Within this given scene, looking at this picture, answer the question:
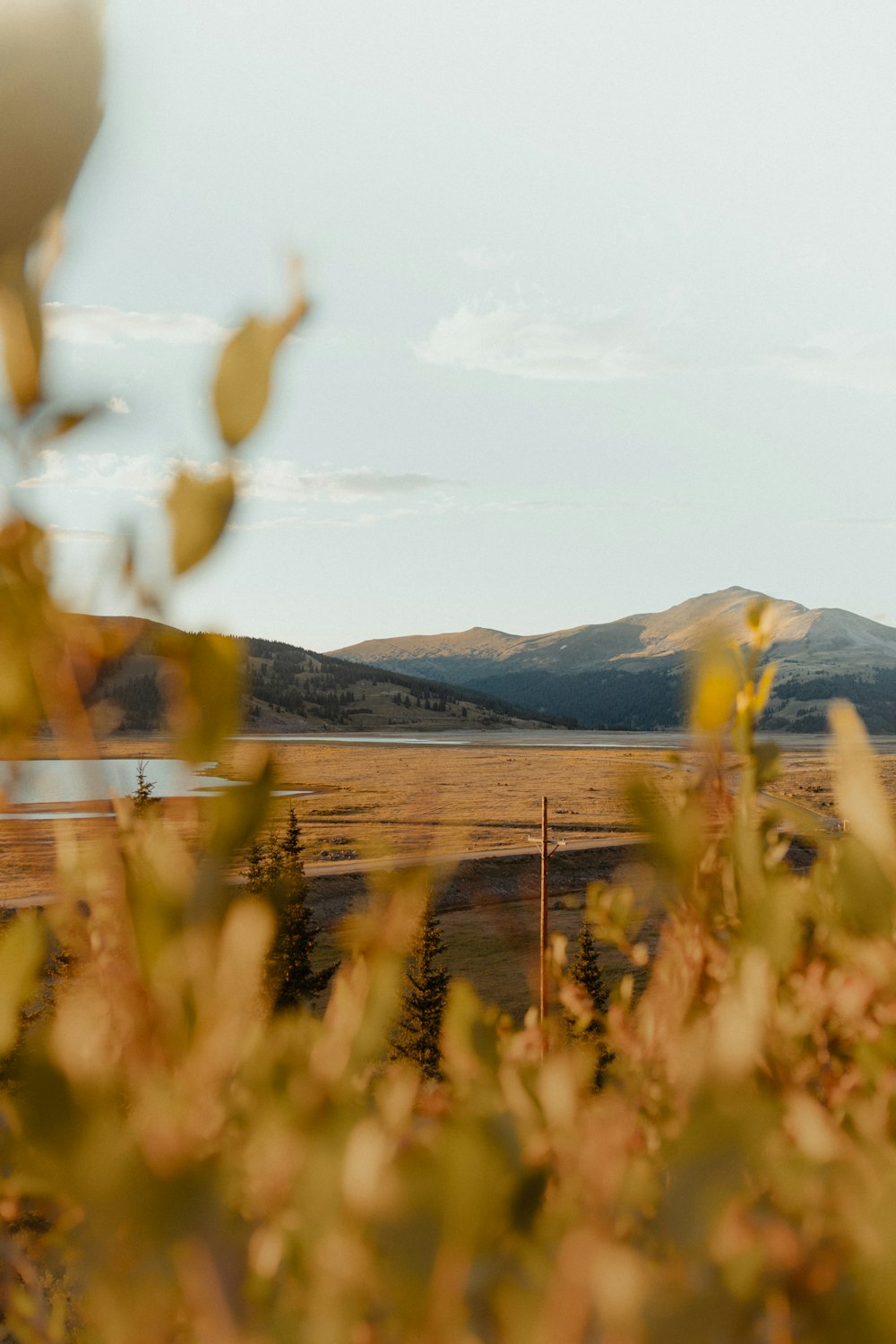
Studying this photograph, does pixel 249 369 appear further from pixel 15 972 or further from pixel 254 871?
pixel 254 871

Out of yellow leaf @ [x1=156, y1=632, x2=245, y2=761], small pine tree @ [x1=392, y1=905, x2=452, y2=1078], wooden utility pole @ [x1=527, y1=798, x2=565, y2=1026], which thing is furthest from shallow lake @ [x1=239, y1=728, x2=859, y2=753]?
yellow leaf @ [x1=156, y1=632, x2=245, y2=761]

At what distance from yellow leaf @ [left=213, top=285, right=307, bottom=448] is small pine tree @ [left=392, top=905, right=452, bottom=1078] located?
21737mm

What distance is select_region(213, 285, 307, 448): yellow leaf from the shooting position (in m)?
1.11

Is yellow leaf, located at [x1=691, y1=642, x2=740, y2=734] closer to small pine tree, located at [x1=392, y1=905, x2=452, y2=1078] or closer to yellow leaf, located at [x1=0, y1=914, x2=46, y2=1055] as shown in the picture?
yellow leaf, located at [x1=0, y1=914, x2=46, y2=1055]

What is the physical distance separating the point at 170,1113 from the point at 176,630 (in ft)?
1.74

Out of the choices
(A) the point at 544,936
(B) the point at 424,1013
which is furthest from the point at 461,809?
(A) the point at 544,936

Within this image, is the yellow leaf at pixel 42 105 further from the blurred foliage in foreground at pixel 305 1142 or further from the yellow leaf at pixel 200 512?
the yellow leaf at pixel 200 512

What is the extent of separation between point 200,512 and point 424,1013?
23.8 m

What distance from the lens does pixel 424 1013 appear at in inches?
925

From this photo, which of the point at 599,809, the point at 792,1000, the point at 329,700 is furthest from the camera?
the point at 329,700

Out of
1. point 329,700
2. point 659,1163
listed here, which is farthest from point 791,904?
point 329,700

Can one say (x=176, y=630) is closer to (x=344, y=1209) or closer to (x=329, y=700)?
(x=344, y=1209)

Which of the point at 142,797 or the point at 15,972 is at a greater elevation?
the point at 15,972

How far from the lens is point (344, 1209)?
1.11 metres
